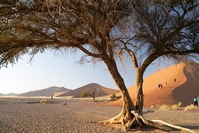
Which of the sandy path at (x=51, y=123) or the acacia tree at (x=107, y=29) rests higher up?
the acacia tree at (x=107, y=29)

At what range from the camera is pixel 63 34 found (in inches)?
433

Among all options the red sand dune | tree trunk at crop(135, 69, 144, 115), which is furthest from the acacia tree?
the red sand dune

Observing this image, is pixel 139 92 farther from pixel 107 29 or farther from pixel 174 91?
pixel 174 91

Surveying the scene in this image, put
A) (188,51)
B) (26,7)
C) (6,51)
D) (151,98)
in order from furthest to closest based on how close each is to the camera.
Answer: (151,98) → (188,51) → (6,51) → (26,7)

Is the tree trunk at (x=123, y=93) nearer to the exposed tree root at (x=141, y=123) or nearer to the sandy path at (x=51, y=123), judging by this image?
the exposed tree root at (x=141, y=123)

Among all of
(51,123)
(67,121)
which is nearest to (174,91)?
(67,121)

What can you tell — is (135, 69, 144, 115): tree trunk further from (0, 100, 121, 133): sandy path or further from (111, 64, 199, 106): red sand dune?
(111, 64, 199, 106): red sand dune

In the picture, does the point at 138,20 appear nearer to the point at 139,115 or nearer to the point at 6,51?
the point at 139,115

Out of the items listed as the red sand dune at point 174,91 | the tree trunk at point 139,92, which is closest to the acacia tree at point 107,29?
the tree trunk at point 139,92

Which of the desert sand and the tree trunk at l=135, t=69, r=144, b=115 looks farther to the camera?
the tree trunk at l=135, t=69, r=144, b=115

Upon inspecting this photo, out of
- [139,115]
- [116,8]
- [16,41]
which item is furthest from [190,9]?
[16,41]

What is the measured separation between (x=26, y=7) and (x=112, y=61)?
186 inches

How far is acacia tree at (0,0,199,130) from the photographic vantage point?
32.9 feet

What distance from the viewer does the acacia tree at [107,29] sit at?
32.9 feet
